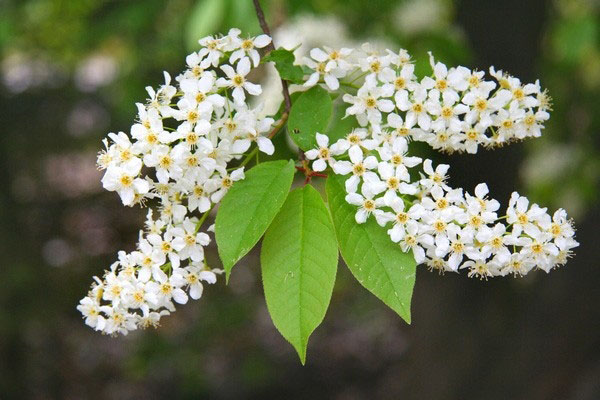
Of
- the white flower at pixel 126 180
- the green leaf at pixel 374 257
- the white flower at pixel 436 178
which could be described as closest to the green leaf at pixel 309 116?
the green leaf at pixel 374 257

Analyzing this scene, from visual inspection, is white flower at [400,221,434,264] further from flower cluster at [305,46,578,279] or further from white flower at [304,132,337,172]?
white flower at [304,132,337,172]

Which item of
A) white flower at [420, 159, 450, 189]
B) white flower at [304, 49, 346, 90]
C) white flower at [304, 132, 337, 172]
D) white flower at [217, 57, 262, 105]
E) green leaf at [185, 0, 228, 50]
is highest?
white flower at [304, 49, 346, 90]

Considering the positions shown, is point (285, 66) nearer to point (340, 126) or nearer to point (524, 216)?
point (340, 126)

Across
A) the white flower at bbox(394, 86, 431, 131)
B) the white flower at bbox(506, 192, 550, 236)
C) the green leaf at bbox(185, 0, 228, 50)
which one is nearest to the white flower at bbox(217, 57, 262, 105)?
the white flower at bbox(394, 86, 431, 131)

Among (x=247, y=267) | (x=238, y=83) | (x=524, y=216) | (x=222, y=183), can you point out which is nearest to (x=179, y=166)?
(x=222, y=183)

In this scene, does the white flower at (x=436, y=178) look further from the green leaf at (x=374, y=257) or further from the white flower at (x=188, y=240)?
Result: the white flower at (x=188, y=240)

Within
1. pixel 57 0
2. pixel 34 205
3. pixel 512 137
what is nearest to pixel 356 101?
pixel 512 137
